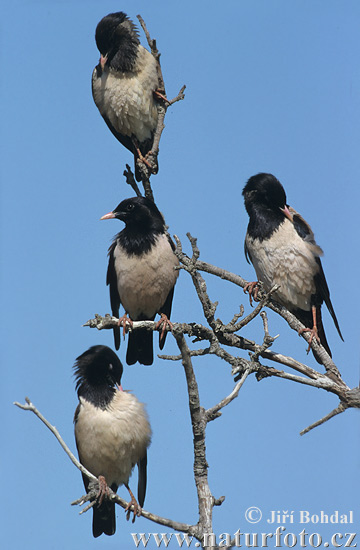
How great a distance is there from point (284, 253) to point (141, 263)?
1.35 m

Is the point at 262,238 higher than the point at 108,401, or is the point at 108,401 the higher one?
the point at 262,238

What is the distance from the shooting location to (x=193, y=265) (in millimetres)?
5965

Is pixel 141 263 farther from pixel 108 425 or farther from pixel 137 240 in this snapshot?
pixel 108 425

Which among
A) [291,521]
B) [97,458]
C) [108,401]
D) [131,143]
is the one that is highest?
[131,143]

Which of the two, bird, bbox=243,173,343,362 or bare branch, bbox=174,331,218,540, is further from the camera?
bird, bbox=243,173,343,362

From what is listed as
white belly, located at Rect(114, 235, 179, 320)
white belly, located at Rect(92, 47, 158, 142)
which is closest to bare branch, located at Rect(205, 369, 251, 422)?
white belly, located at Rect(114, 235, 179, 320)

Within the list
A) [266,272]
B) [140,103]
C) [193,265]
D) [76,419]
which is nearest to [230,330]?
[193,265]

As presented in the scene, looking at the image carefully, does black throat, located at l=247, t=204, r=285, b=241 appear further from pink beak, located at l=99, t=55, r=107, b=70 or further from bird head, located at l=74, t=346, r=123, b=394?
pink beak, located at l=99, t=55, r=107, b=70

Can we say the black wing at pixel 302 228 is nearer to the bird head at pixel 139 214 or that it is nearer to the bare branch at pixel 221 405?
the bird head at pixel 139 214

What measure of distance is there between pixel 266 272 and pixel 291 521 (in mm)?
2362

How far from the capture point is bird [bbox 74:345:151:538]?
23.2 feet

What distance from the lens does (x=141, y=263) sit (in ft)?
24.8

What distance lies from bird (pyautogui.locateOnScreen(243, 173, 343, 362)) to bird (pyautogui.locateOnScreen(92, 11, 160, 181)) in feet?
4.46

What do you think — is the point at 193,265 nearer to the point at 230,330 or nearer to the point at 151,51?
the point at 230,330
